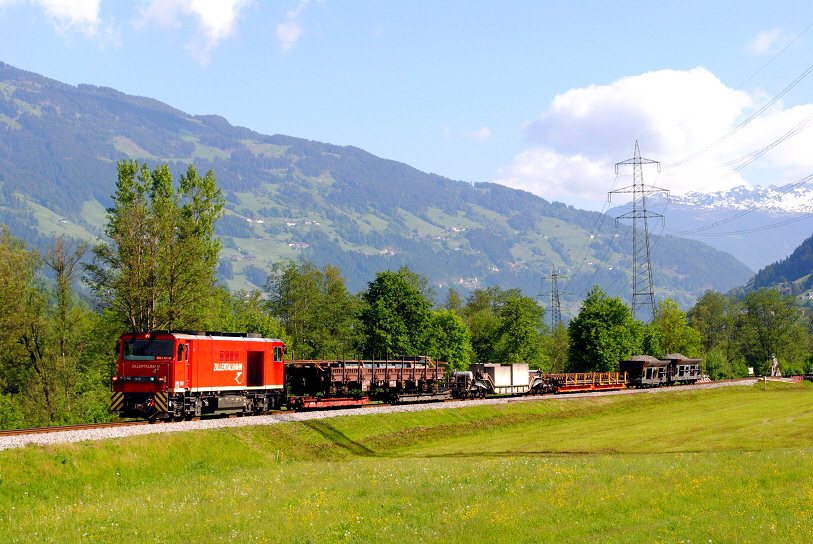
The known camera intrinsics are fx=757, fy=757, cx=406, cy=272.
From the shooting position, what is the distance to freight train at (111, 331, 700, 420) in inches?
1670

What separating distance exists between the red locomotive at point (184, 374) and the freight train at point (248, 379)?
56 millimetres

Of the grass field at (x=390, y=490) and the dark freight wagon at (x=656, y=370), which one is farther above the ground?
the dark freight wagon at (x=656, y=370)

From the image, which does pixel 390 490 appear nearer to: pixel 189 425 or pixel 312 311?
pixel 189 425

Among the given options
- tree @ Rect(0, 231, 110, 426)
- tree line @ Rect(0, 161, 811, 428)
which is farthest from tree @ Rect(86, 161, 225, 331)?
tree @ Rect(0, 231, 110, 426)

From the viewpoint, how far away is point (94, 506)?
26484 millimetres

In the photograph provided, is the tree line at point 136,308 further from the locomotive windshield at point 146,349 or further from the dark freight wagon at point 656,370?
the locomotive windshield at point 146,349

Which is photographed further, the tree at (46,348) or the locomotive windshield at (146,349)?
the tree at (46,348)

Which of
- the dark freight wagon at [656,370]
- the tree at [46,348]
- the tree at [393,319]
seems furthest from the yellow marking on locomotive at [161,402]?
the dark freight wagon at [656,370]

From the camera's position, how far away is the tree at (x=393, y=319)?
4048 inches

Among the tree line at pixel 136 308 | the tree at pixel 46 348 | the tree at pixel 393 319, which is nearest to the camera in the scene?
the tree line at pixel 136 308

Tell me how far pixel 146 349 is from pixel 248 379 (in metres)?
8.43

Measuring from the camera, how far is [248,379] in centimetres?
4959

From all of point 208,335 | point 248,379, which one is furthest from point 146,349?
point 248,379

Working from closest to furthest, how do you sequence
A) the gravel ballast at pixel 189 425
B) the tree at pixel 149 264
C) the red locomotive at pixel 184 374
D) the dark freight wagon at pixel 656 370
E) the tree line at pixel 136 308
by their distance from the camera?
the gravel ballast at pixel 189 425 < the red locomotive at pixel 184 374 < the tree at pixel 149 264 < the tree line at pixel 136 308 < the dark freight wagon at pixel 656 370
